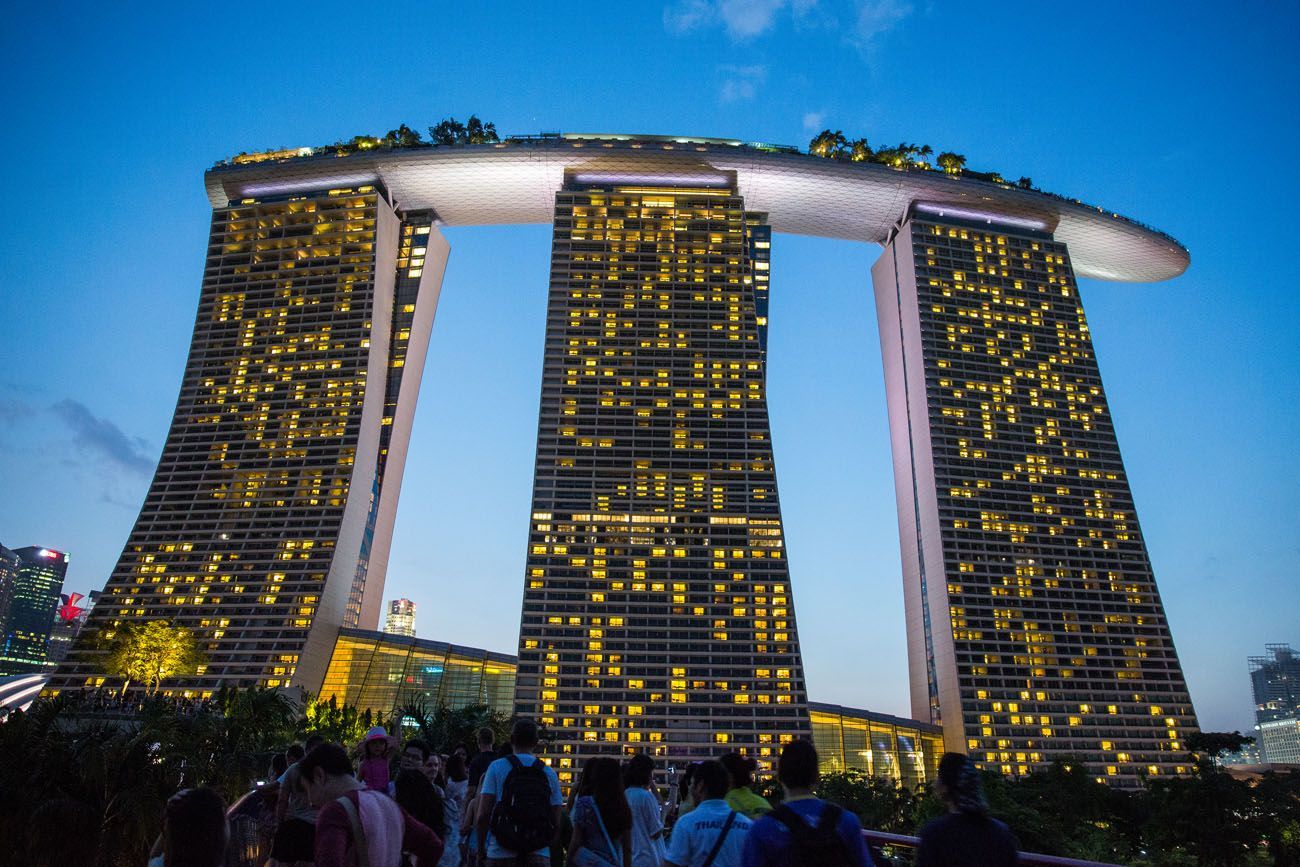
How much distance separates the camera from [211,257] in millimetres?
127125

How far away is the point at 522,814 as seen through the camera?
29.2ft

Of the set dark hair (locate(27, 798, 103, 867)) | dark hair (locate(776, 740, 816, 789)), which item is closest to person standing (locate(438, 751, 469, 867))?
dark hair (locate(776, 740, 816, 789))

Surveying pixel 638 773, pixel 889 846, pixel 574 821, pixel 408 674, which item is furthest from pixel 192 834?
pixel 408 674

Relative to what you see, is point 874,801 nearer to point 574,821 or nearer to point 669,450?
point 669,450

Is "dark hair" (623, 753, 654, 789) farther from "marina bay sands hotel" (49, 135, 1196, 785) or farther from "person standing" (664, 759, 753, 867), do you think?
"marina bay sands hotel" (49, 135, 1196, 785)

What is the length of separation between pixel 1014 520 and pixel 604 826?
4561 inches

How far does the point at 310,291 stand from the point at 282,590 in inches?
1662

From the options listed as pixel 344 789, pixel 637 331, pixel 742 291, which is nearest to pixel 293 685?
pixel 637 331

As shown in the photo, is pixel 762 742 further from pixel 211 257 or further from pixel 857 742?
pixel 211 257

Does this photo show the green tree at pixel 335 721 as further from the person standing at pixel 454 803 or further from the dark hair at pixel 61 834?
the person standing at pixel 454 803

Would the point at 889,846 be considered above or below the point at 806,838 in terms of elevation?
below

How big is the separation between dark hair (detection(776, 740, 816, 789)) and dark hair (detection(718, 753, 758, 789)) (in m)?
1.86

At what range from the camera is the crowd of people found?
6422mm

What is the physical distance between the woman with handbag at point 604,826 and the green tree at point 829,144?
128446 millimetres
